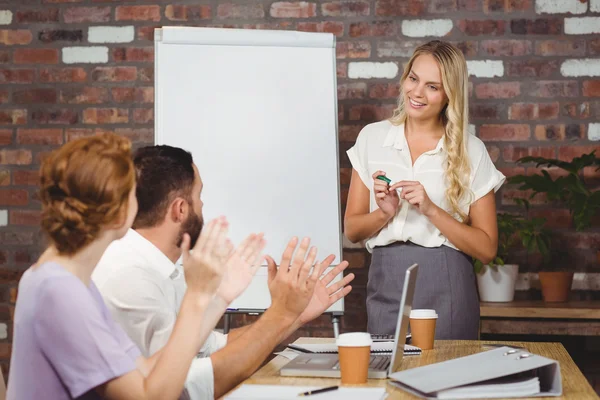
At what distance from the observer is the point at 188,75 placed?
3010mm

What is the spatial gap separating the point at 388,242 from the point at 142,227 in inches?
36.3

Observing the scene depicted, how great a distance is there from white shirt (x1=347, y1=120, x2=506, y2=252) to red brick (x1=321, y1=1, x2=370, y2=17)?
0.91 meters

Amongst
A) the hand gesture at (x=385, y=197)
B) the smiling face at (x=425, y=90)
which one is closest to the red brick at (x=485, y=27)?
the smiling face at (x=425, y=90)

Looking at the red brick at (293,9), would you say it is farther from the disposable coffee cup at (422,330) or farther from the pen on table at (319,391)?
the pen on table at (319,391)

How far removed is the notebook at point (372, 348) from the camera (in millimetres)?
1880

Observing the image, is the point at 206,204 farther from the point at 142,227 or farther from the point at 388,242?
the point at 142,227

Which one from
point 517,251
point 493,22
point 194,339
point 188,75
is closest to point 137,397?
point 194,339

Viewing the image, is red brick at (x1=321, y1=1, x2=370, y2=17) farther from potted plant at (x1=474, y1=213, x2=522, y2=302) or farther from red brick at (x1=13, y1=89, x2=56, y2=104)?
red brick at (x1=13, y1=89, x2=56, y2=104)

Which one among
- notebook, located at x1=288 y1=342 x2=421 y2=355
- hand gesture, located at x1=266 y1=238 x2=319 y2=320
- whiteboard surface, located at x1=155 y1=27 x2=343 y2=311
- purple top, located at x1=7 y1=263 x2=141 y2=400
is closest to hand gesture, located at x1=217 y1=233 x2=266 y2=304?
hand gesture, located at x1=266 y1=238 x2=319 y2=320

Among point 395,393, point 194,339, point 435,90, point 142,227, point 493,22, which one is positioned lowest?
point 395,393

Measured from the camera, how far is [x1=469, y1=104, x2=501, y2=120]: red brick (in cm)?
333

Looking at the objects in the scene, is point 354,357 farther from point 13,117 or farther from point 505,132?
point 13,117

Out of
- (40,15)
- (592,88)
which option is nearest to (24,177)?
(40,15)

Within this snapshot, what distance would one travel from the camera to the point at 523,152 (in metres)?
3.31
